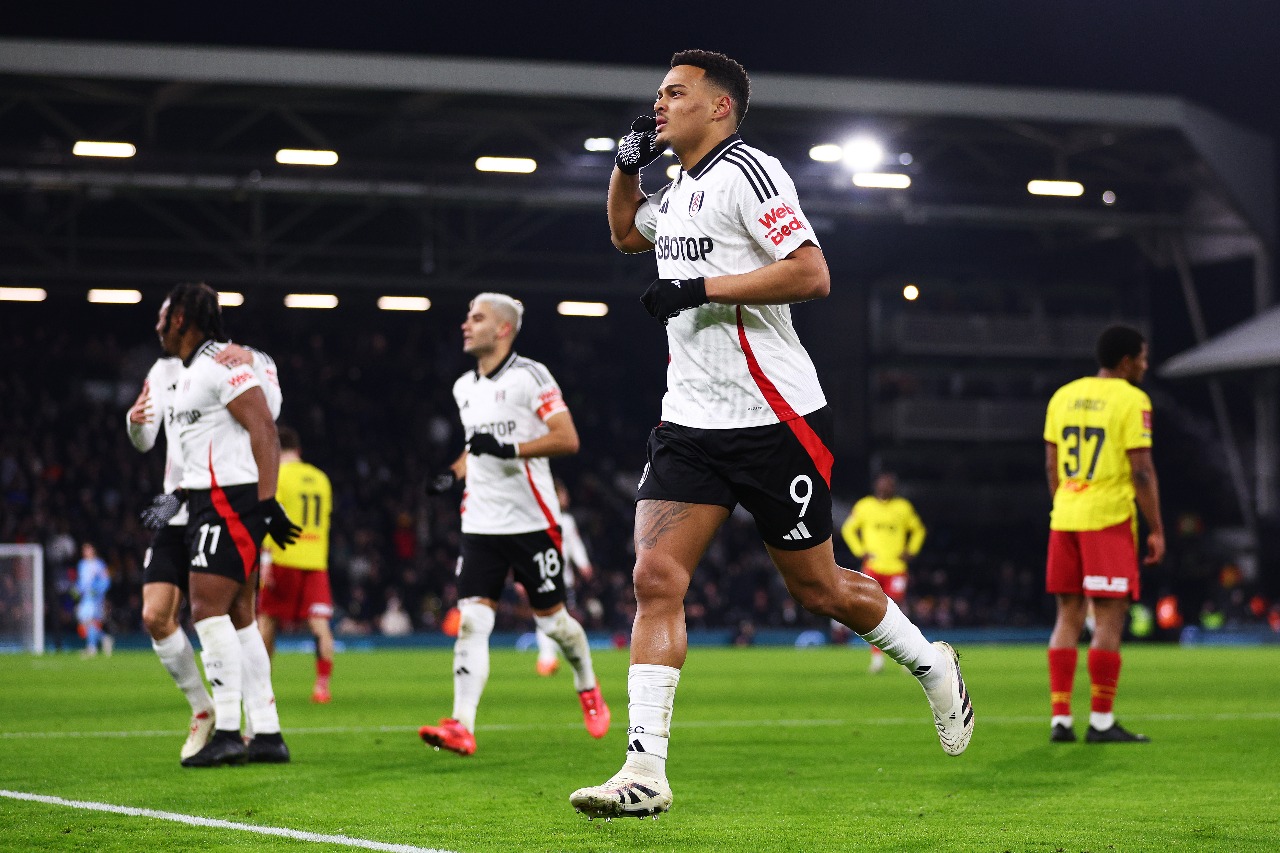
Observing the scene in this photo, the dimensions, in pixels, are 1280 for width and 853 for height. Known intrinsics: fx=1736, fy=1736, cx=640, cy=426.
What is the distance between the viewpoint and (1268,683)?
15.7 meters

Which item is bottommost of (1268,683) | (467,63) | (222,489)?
(1268,683)

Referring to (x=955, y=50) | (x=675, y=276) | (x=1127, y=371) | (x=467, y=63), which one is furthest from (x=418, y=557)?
(x=675, y=276)

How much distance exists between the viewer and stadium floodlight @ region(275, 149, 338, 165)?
27.2 metres

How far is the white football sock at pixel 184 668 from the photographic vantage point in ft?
25.9

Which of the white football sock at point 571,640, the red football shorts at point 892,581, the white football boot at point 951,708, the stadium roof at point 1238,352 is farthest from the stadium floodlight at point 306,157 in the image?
the white football boot at point 951,708

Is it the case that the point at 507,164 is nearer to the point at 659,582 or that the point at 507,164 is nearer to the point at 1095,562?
the point at 1095,562

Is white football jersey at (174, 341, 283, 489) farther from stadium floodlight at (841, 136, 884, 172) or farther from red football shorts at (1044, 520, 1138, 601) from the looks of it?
stadium floodlight at (841, 136, 884, 172)

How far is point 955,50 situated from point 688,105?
25.1m

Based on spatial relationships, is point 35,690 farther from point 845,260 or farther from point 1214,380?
point 1214,380

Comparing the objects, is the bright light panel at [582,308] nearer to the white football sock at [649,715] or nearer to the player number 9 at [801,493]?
the player number 9 at [801,493]

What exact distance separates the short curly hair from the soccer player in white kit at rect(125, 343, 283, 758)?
305 cm

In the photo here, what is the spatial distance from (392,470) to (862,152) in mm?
12119

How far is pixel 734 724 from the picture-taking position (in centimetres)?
1064

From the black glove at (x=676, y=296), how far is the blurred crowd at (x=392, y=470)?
78.5 ft
